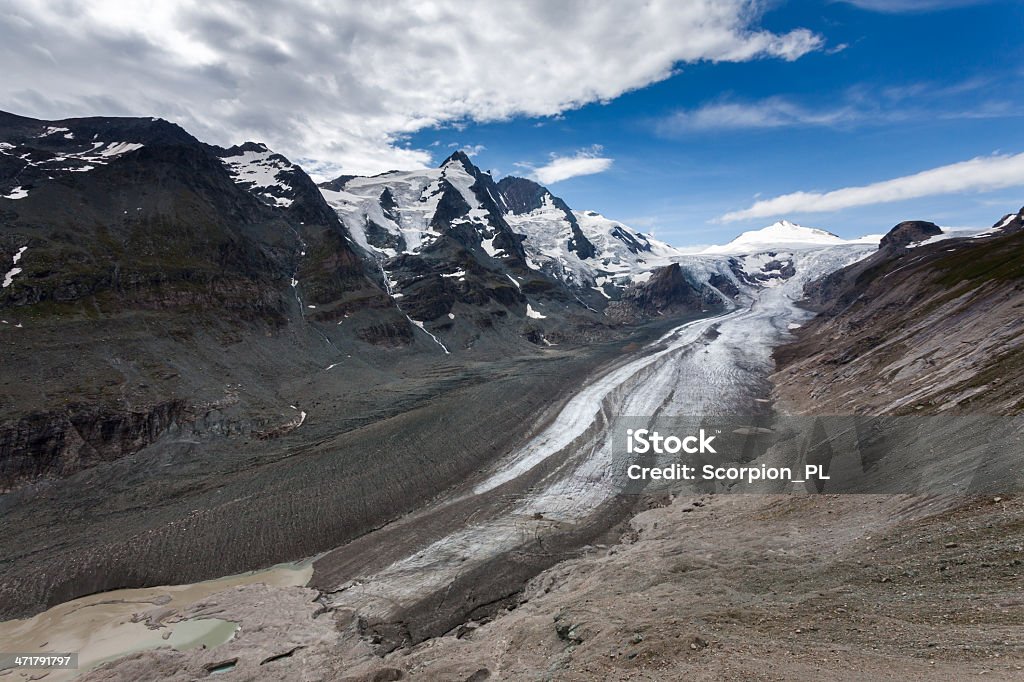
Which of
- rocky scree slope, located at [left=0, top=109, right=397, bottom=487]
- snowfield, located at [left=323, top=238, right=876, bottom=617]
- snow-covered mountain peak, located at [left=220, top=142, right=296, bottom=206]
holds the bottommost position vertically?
snowfield, located at [left=323, top=238, right=876, bottom=617]

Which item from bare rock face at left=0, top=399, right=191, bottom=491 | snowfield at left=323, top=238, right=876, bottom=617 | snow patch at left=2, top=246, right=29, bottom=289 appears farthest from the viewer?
snow patch at left=2, top=246, right=29, bottom=289

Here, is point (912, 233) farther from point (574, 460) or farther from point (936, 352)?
point (574, 460)

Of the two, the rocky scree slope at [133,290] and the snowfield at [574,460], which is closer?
the snowfield at [574,460]

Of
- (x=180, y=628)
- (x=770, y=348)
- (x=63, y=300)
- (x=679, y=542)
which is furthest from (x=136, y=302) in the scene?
(x=770, y=348)

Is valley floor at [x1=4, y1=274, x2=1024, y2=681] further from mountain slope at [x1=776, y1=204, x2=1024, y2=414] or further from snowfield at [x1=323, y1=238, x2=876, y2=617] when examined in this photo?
mountain slope at [x1=776, y1=204, x2=1024, y2=414]

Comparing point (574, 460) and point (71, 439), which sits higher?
point (71, 439)

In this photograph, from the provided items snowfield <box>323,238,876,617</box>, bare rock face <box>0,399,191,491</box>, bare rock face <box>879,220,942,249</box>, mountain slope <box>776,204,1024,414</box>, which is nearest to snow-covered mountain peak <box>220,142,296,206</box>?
bare rock face <box>0,399,191,491</box>

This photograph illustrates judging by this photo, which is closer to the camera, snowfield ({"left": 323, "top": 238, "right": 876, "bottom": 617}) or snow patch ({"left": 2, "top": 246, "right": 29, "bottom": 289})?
snowfield ({"left": 323, "top": 238, "right": 876, "bottom": 617})

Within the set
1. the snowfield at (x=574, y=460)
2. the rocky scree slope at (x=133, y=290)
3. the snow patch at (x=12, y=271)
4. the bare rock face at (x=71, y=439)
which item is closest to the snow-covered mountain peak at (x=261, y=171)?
the rocky scree slope at (x=133, y=290)

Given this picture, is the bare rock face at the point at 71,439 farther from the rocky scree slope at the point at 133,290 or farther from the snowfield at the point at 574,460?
the snowfield at the point at 574,460

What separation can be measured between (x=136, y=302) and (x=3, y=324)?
14097mm

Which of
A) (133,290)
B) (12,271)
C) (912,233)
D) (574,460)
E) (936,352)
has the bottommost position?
(574,460)

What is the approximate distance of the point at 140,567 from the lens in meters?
29.4

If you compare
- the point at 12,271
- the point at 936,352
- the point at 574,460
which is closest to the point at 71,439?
the point at 12,271
